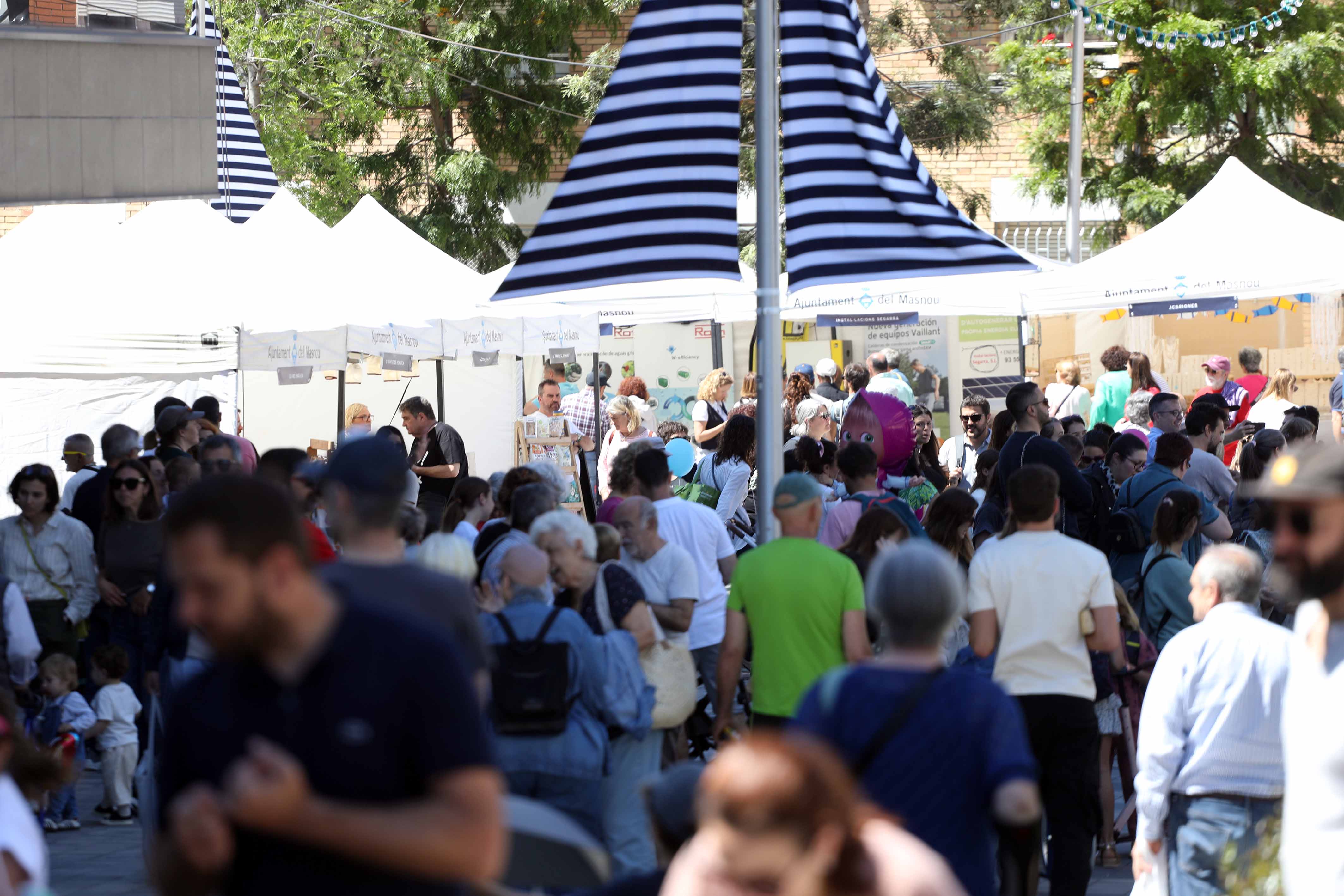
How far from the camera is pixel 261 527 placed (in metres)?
2.21

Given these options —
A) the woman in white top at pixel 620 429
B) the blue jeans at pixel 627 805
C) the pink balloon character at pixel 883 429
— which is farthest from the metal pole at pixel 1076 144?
the blue jeans at pixel 627 805

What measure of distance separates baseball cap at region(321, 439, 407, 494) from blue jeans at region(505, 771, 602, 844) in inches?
76.4

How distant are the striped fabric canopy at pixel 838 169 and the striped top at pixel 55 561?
448 centimetres

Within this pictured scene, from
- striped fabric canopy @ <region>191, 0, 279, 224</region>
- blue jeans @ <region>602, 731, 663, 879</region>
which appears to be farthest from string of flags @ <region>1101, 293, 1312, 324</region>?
blue jeans @ <region>602, 731, 663, 879</region>

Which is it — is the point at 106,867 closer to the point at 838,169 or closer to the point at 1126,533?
the point at 838,169

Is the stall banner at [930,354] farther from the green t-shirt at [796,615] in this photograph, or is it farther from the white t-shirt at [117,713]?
the green t-shirt at [796,615]

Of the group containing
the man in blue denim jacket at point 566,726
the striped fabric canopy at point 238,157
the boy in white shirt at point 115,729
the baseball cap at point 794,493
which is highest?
the striped fabric canopy at point 238,157

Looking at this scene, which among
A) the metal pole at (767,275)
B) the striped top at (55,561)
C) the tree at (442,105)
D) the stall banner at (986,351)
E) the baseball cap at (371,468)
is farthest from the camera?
→ the tree at (442,105)

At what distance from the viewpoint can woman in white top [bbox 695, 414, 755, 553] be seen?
9.70 metres

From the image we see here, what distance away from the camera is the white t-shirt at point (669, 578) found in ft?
21.3

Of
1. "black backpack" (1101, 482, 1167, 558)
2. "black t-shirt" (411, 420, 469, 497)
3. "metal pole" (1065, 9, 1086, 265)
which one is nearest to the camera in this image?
"black backpack" (1101, 482, 1167, 558)

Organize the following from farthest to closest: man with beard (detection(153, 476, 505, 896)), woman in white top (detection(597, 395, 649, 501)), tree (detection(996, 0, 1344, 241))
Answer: tree (detection(996, 0, 1344, 241)), woman in white top (detection(597, 395, 649, 501)), man with beard (detection(153, 476, 505, 896))

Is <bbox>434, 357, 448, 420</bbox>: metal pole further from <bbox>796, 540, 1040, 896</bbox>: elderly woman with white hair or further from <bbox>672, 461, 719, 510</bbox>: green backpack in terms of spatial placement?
<bbox>796, 540, 1040, 896</bbox>: elderly woman with white hair

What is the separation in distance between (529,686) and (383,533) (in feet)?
5.56
